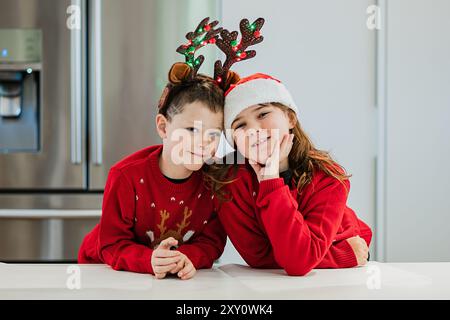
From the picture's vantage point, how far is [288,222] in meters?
0.99

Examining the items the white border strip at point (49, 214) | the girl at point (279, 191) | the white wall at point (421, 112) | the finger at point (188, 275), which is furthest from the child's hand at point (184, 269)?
the white wall at point (421, 112)

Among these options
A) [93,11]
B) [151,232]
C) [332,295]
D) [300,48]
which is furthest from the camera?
[300,48]

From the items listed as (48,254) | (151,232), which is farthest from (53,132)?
(151,232)

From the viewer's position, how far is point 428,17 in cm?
209

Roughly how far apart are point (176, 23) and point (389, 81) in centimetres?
87

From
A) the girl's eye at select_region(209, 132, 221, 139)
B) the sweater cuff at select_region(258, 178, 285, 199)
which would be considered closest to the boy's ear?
the girl's eye at select_region(209, 132, 221, 139)

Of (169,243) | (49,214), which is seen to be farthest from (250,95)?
(49,214)

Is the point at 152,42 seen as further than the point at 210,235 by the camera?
Yes

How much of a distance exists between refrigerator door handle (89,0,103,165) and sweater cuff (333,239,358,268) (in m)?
1.13

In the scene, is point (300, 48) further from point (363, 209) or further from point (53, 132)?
point (53, 132)

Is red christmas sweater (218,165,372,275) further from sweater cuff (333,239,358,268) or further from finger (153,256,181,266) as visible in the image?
finger (153,256,181,266)

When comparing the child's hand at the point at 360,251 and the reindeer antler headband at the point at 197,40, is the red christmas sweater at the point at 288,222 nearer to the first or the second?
the child's hand at the point at 360,251

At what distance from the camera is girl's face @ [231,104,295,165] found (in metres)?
1.03

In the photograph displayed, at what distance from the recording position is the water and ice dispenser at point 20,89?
2.00m
